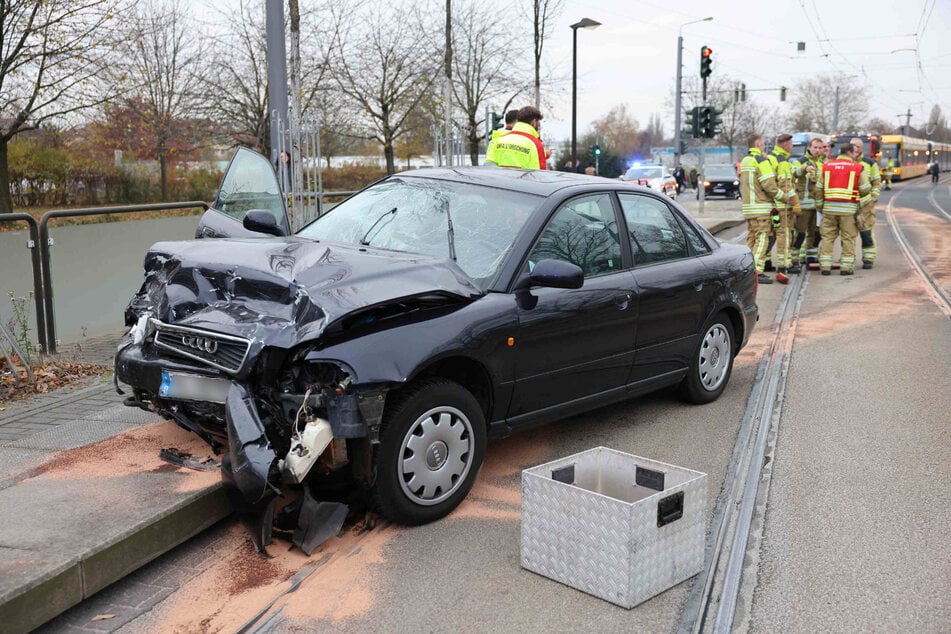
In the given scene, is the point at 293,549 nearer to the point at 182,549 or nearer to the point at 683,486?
the point at 182,549

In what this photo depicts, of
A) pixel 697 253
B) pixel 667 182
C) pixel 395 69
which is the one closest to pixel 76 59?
pixel 395 69

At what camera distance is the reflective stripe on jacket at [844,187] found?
1376cm

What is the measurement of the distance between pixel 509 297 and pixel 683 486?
1466mm

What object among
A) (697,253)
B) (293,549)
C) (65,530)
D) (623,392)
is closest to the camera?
(65,530)

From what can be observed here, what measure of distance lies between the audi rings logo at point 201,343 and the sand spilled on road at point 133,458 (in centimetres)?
63

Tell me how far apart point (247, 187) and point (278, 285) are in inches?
107

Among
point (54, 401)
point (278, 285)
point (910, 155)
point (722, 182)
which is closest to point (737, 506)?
point (278, 285)

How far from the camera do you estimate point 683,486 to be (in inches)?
145

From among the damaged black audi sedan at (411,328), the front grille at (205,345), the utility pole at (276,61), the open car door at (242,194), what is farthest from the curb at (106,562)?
the utility pole at (276,61)

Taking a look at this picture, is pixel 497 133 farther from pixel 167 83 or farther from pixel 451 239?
pixel 167 83

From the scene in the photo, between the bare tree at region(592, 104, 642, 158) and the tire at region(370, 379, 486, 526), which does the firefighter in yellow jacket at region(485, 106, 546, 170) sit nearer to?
the tire at region(370, 379, 486, 526)

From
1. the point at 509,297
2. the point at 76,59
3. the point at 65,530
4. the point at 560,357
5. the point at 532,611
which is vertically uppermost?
the point at 76,59

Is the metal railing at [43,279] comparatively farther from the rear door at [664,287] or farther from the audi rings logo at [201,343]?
the rear door at [664,287]

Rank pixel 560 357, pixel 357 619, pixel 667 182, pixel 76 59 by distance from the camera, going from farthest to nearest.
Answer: pixel 667 182 → pixel 76 59 → pixel 560 357 → pixel 357 619
